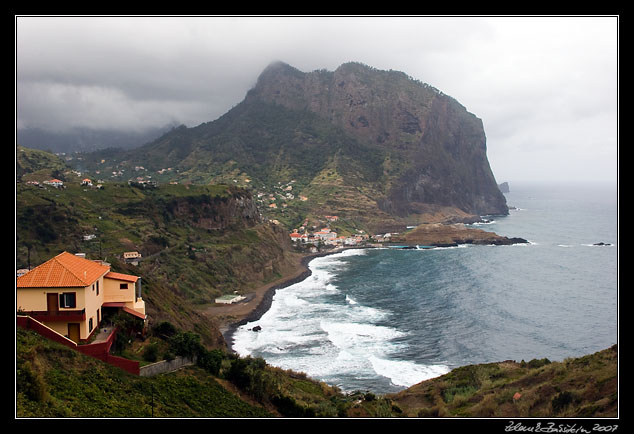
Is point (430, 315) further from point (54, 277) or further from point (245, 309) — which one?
point (54, 277)

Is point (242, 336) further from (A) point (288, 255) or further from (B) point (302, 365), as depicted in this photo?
(A) point (288, 255)

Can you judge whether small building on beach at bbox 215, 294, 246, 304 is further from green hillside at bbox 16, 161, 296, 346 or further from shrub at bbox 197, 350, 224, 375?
shrub at bbox 197, 350, 224, 375

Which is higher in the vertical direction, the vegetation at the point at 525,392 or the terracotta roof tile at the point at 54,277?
the terracotta roof tile at the point at 54,277

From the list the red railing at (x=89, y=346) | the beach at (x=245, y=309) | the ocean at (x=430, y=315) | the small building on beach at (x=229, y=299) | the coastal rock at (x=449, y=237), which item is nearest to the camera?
the red railing at (x=89, y=346)

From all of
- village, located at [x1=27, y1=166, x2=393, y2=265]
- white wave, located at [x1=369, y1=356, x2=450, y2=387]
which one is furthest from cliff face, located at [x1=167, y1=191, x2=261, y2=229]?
white wave, located at [x1=369, y1=356, x2=450, y2=387]

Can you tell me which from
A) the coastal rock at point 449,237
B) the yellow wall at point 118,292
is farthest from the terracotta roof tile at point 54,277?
the coastal rock at point 449,237

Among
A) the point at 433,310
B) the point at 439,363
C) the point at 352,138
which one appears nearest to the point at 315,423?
the point at 439,363

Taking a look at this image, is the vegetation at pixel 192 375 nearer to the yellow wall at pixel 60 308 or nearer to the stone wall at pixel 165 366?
the stone wall at pixel 165 366
